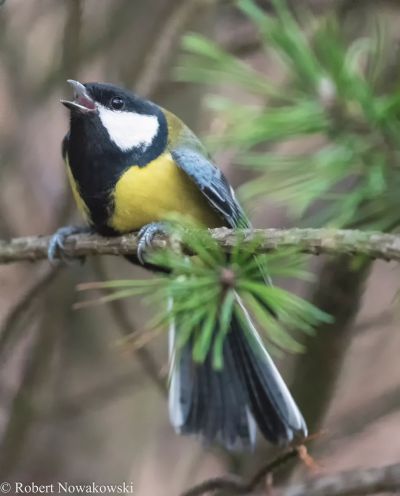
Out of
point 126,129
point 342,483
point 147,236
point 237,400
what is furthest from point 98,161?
point 342,483

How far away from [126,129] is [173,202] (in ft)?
0.44

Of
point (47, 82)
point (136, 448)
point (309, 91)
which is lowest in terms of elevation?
point (136, 448)

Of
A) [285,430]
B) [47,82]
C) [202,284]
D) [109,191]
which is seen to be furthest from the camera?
[47,82]

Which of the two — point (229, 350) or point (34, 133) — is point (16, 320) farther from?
point (34, 133)

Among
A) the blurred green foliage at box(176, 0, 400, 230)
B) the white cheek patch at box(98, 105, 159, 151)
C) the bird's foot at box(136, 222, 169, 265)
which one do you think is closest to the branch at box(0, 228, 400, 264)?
the blurred green foliage at box(176, 0, 400, 230)

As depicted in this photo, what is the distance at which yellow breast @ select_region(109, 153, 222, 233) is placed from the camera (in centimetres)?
98

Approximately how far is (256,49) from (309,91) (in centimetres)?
68

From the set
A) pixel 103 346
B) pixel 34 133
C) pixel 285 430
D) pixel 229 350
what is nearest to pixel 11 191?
pixel 34 133

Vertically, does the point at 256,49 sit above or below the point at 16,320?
above

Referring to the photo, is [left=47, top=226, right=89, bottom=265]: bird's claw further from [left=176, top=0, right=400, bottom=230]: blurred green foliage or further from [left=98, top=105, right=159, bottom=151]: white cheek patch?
[left=176, top=0, right=400, bottom=230]: blurred green foliage

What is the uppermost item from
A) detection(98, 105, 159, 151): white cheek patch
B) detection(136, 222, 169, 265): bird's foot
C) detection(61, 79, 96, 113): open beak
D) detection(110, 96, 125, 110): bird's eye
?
detection(61, 79, 96, 113): open beak

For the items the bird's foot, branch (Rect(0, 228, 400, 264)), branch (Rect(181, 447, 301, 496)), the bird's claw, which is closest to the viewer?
branch (Rect(0, 228, 400, 264))

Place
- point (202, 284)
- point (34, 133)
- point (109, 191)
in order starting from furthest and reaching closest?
point (34, 133)
point (109, 191)
point (202, 284)

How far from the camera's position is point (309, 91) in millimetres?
668
